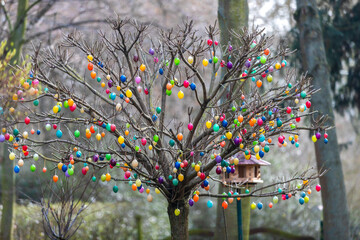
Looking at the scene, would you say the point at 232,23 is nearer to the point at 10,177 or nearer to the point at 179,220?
the point at 179,220

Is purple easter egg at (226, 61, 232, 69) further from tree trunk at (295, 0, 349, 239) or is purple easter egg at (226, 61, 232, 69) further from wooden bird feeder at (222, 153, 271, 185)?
tree trunk at (295, 0, 349, 239)

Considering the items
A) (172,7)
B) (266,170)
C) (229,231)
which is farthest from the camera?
(172,7)

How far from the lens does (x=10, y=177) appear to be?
29.7 feet

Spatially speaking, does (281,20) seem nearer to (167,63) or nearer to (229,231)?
(229,231)

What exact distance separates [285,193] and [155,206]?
7.32 meters

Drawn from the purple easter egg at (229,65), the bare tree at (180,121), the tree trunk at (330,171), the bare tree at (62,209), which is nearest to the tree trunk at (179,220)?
the bare tree at (180,121)

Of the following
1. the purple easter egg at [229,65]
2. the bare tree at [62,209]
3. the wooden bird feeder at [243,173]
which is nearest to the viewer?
the purple easter egg at [229,65]

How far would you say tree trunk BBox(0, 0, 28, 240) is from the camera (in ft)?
29.0

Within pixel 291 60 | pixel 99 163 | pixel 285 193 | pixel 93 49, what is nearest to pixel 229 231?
pixel 285 193

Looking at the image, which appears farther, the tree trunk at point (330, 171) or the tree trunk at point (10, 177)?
the tree trunk at point (10, 177)

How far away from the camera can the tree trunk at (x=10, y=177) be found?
8852mm

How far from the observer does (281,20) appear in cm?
1150

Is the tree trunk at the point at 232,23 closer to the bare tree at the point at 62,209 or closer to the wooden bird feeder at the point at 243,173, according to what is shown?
the wooden bird feeder at the point at 243,173

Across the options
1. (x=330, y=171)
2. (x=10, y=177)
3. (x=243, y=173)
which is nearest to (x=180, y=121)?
(x=243, y=173)
